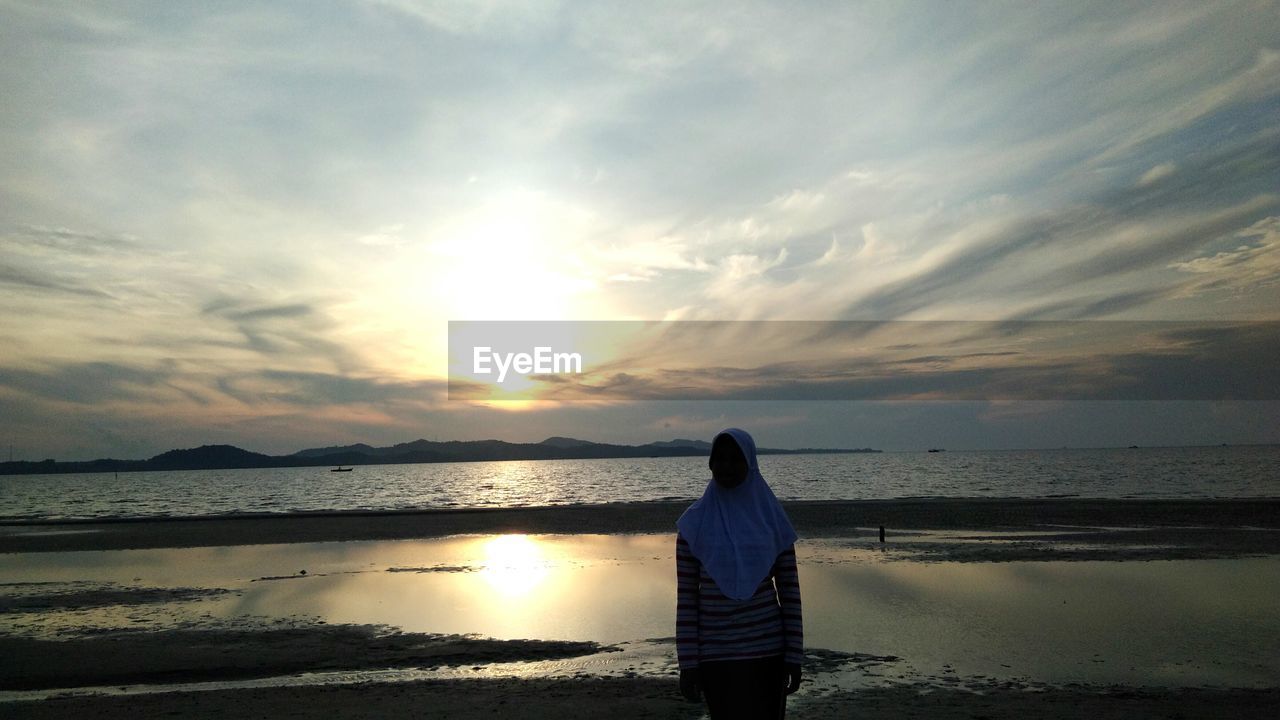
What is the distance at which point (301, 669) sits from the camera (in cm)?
1155

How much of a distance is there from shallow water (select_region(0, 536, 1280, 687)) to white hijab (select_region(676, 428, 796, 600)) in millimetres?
7231

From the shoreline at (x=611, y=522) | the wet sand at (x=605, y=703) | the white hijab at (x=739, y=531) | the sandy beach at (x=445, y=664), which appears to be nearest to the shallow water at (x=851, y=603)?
the sandy beach at (x=445, y=664)

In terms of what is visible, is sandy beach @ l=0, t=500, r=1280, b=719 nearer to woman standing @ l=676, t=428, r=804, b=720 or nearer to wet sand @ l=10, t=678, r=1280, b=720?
wet sand @ l=10, t=678, r=1280, b=720

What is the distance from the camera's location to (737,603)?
15.0ft

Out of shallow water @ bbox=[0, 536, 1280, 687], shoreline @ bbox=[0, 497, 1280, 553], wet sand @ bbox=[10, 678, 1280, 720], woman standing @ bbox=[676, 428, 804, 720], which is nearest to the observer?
woman standing @ bbox=[676, 428, 804, 720]

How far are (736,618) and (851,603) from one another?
476 inches

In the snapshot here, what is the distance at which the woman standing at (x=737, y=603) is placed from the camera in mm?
4543

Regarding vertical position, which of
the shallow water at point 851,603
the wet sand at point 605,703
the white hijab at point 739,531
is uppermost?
the white hijab at point 739,531

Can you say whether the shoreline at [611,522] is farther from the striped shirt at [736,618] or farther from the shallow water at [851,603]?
the striped shirt at [736,618]

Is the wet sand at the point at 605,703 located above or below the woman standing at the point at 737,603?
below

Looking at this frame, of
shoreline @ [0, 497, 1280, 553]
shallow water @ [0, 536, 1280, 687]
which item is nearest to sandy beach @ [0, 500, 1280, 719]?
shallow water @ [0, 536, 1280, 687]

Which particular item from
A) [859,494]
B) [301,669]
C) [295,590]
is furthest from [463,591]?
[859,494]

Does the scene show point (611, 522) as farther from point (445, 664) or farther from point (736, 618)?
point (736, 618)

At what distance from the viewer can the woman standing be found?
4.54 m
